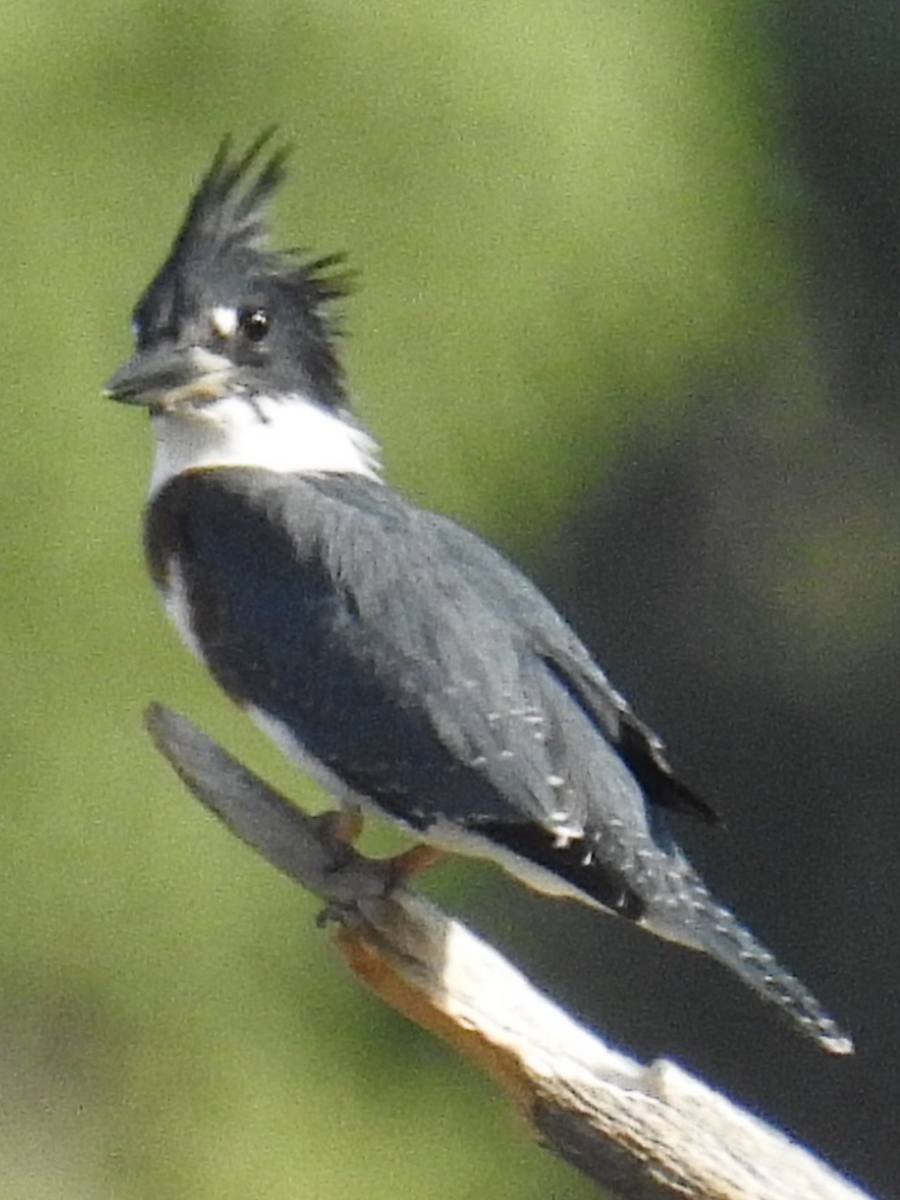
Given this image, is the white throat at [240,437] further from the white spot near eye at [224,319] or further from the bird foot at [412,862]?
the bird foot at [412,862]

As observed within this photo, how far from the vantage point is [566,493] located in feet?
9.05

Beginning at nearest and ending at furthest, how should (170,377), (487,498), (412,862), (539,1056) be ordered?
(539,1056), (412,862), (170,377), (487,498)

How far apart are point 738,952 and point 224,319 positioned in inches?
18.4

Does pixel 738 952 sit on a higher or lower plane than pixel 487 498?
lower

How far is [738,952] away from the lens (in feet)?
4.47

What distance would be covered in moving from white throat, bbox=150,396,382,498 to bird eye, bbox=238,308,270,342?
0.12 feet

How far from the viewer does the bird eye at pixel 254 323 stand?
158 centimetres

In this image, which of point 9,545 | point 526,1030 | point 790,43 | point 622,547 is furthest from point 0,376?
point 526,1030

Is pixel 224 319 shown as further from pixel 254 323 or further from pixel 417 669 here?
pixel 417 669

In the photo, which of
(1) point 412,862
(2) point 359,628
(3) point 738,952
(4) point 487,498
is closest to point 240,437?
(2) point 359,628

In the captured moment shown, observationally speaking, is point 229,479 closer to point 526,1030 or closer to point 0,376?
point 526,1030

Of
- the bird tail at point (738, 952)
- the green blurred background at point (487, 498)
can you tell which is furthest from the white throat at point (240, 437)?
the green blurred background at point (487, 498)

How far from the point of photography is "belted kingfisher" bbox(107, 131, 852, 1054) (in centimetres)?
138

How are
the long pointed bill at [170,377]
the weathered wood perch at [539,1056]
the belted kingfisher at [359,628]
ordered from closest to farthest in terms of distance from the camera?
the weathered wood perch at [539,1056]
the belted kingfisher at [359,628]
the long pointed bill at [170,377]
